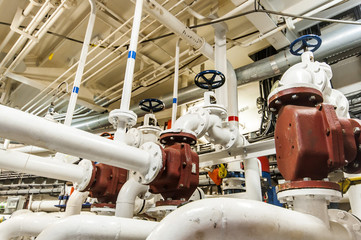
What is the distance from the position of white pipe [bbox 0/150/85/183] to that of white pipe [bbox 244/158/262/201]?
990mm

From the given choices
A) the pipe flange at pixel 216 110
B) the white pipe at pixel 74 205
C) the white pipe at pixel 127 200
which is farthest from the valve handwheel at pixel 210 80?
the white pipe at pixel 74 205

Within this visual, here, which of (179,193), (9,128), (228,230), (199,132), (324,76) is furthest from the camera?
(199,132)

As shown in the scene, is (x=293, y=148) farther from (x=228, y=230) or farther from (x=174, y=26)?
(x=174, y=26)

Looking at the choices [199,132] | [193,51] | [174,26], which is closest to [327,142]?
[199,132]

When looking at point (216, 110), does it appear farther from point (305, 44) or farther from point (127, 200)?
point (127, 200)

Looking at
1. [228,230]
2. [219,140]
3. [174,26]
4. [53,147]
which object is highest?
[174,26]

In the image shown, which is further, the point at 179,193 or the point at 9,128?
the point at 179,193

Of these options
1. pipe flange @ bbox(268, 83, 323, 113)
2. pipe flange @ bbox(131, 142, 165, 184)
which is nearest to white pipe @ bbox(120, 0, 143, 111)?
pipe flange @ bbox(131, 142, 165, 184)

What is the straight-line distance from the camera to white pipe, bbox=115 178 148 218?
1.35 metres

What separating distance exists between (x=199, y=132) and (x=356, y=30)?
147cm

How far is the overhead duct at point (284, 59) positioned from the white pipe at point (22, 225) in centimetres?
188

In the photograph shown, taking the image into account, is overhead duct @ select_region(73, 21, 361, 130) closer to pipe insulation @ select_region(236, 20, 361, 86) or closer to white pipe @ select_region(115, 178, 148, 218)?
pipe insulation @ select_region(236, 20, 361, 86)

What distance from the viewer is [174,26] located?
1.86 metres

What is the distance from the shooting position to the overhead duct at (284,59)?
1.82m
